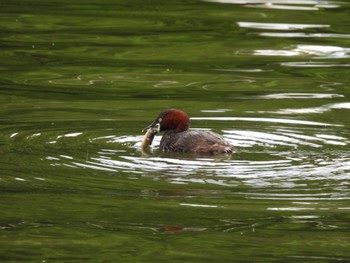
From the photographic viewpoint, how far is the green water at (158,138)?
8555mm

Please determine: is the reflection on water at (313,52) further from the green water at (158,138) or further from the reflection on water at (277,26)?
the reflection on water at (277,26)

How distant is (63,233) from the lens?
8586 mm

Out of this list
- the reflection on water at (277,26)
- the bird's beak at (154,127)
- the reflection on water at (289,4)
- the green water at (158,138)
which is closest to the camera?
the green water at (158,138)

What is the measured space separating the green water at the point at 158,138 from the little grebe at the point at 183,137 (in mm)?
118

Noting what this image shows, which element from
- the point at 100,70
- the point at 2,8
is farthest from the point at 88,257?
the point at 2,8

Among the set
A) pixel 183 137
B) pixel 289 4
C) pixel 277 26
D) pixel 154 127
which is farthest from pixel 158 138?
pixel 289 4

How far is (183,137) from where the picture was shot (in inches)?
450

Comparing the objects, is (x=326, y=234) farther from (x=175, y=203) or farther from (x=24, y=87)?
(x=24, y=87)

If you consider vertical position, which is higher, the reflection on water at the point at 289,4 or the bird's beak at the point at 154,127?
the reflection on water at the point at 289,4

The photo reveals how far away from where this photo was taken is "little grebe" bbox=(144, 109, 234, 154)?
11.0m

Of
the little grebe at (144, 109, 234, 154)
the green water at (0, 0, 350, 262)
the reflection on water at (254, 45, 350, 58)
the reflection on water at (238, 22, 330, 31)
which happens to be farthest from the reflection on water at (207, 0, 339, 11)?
the little grebe at (144, 109, 234, 154)

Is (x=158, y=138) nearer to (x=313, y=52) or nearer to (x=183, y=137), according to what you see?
(x=183, y=137)

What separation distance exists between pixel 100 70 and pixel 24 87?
1369mm

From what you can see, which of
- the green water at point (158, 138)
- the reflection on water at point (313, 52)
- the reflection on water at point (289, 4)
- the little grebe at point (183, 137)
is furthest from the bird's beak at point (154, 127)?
the reflection on water at point (289, 4)
